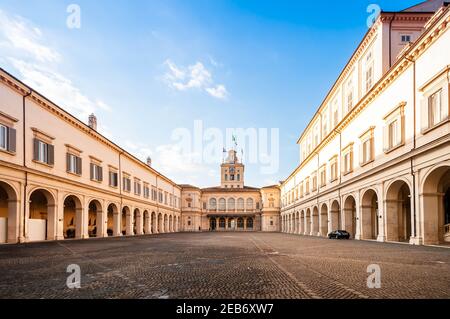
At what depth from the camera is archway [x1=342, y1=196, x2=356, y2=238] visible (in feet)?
98.0

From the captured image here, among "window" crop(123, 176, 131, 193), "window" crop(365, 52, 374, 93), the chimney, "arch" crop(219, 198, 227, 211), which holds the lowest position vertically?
"arch" crop(219, 198, 227, 211)

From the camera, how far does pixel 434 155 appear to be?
54.8 ft

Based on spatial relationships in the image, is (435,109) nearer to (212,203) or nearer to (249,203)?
(249,203)

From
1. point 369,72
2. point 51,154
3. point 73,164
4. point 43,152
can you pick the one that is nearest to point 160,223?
point 73,164

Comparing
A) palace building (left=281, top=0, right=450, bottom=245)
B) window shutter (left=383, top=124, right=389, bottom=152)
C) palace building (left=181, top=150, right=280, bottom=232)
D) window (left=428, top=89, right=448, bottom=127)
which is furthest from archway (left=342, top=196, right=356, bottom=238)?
palace building (left=181, top=150, right=280, bottom=232)

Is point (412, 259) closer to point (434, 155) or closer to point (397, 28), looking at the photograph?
point (434, 155)

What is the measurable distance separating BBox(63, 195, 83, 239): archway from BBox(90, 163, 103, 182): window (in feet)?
8.69

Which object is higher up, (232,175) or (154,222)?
(232,175)

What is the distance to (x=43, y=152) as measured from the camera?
78.3ft

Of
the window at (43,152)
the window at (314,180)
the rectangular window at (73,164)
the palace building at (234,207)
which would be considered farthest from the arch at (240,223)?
the window at (43,152)

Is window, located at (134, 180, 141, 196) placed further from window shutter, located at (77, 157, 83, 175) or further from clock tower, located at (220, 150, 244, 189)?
clock tower, located at (220, 150, 244, 189)

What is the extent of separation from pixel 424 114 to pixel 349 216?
14.6 metres
